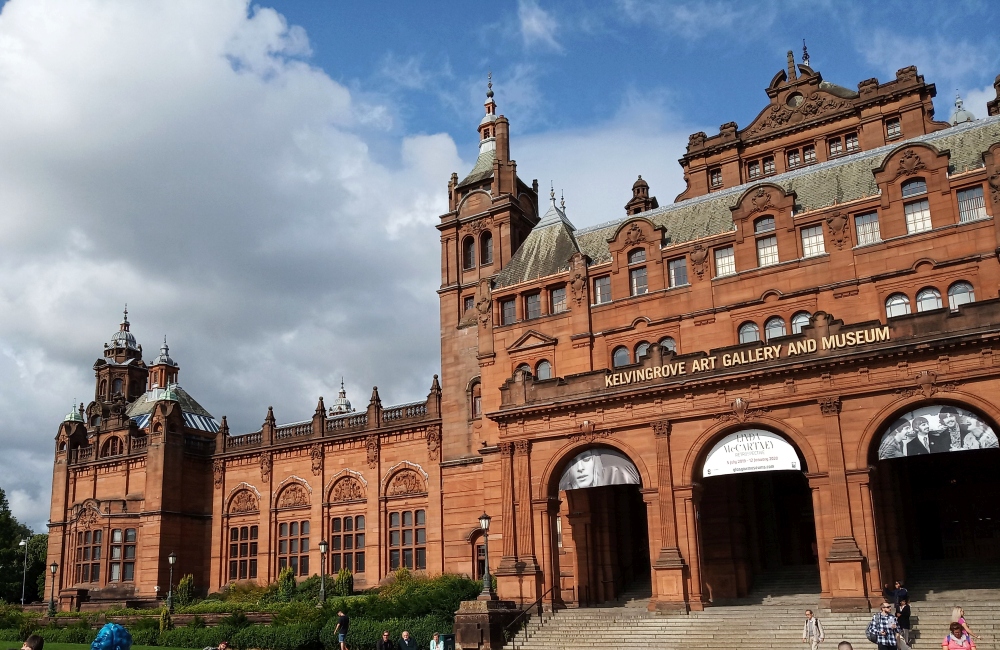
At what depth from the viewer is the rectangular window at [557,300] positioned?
4559cm

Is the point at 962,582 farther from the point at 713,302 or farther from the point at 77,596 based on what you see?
the point at 77,596

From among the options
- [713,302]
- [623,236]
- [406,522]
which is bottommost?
[406,522]

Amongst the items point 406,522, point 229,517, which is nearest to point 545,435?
point 406,522

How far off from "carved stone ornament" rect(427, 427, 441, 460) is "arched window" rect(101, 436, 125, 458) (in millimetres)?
26104

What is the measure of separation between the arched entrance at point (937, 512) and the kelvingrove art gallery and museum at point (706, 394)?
0.31 feet

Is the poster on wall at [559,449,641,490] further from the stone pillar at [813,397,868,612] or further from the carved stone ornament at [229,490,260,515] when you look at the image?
the carved stone ornament at [229,490,260,515]

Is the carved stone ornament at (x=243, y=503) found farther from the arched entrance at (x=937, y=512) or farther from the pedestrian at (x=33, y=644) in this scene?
the pedestrian at (x=33, y=644)

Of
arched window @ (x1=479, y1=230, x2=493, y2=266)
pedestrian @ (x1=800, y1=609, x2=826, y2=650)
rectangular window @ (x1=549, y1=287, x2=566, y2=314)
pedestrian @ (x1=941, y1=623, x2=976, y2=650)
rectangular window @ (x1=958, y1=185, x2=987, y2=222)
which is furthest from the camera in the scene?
arched window @ (x1=479, y1=230, x2=493, y2=266)

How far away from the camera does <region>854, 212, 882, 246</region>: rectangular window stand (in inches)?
1492

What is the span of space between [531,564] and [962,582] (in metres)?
15.4

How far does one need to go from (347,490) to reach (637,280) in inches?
923

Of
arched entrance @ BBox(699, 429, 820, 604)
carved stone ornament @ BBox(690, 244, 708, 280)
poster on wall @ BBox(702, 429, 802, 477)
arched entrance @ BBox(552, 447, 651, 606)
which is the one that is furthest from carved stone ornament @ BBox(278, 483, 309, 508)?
poster on wall @ BBox(702, 429, 802, 477)

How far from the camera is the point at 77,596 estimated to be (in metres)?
56.7

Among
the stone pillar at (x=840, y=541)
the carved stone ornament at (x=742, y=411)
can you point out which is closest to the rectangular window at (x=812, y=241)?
the carved stone ornament at (x=742, y=411)
